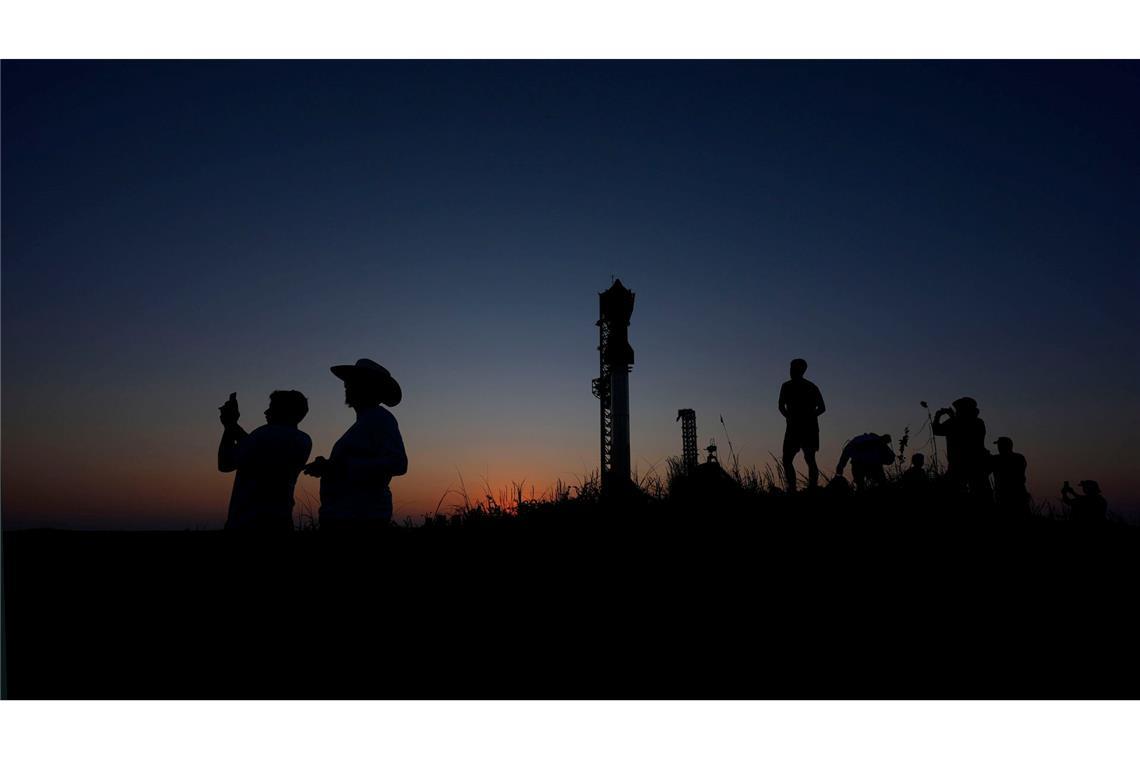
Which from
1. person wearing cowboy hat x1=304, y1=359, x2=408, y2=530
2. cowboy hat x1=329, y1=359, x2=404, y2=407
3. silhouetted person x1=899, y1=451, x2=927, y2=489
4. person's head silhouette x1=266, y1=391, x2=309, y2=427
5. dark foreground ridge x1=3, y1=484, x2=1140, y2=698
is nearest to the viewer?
dark foreground ridge x1=3, y1=484, x2=1140, y2=698

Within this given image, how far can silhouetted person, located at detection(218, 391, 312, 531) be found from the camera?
3861 mm

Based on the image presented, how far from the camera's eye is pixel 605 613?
3.74 meters

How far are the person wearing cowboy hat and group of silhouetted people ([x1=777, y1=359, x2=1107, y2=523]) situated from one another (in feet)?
14.5

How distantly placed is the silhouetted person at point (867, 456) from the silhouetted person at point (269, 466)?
5.50 metres

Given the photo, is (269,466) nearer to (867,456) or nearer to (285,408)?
(285,408)

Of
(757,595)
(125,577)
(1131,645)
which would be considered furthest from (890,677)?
(125,577)

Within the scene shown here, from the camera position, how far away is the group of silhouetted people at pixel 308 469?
3.85 meters

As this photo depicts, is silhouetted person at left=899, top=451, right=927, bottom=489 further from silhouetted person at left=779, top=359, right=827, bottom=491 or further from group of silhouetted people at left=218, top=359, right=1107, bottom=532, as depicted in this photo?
group of silhouetted people at left=218, top=359, right=1107, bottom=532

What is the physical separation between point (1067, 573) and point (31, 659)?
6.22m

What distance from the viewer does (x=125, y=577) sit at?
446cm

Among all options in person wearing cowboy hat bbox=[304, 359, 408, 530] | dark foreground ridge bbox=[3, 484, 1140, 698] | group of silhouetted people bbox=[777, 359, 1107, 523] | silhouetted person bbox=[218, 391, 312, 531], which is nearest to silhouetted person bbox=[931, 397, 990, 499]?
group of silhouetted people bbox=[777, 359, 1107, 523]

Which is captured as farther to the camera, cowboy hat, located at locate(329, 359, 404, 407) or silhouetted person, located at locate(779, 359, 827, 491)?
silhouetted person, located at locate(779, 359, 827, 491)

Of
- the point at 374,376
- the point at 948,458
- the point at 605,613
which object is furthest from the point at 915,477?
the point at 374,376

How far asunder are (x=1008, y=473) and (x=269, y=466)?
7293mm
